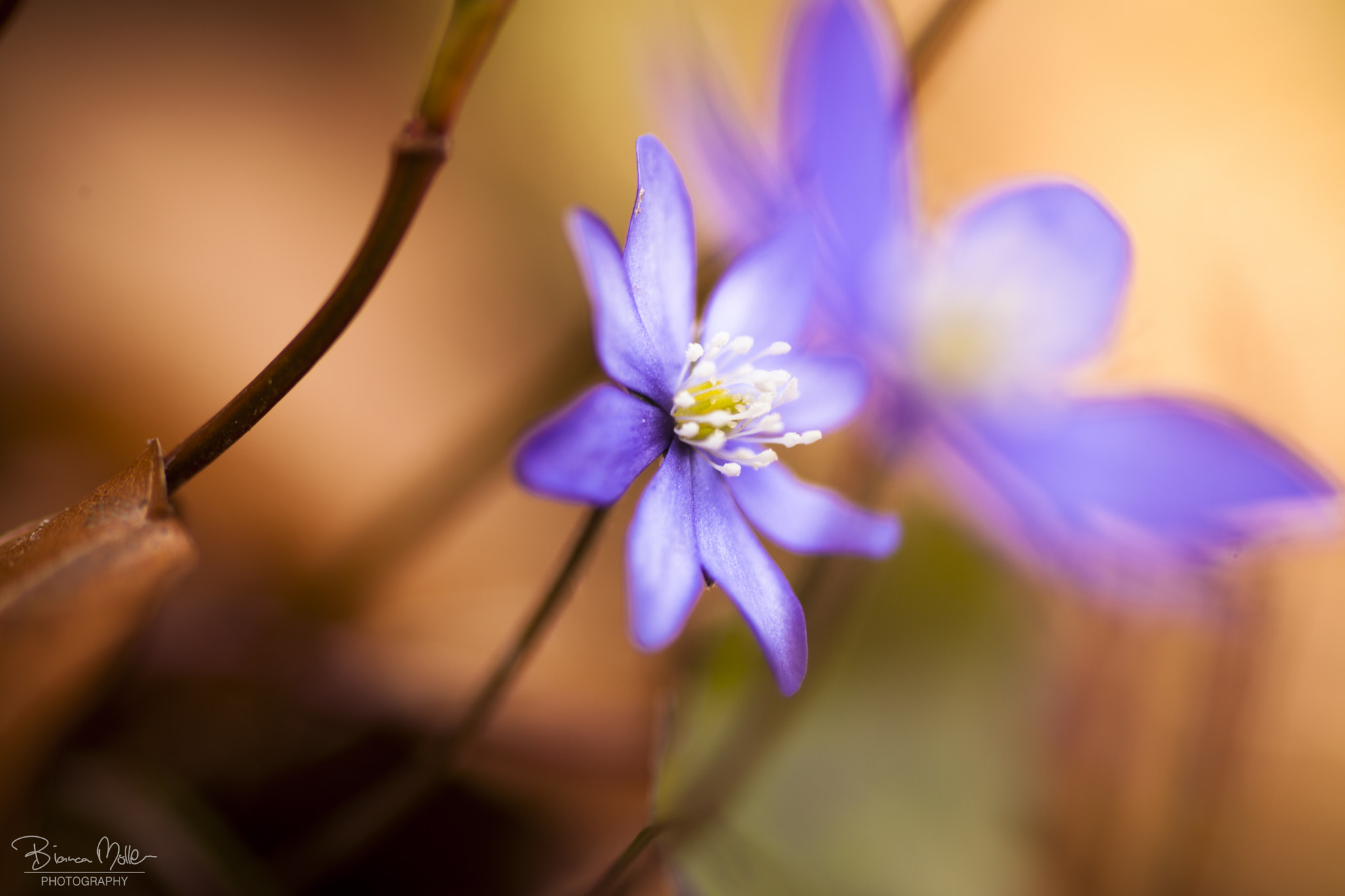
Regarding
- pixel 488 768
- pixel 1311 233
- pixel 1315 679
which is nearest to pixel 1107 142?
pixel 1311 233

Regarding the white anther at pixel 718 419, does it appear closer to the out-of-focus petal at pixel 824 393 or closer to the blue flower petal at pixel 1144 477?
the out-of-focus petal at pixel 824 393

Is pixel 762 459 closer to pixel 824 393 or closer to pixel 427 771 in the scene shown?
pixel 824 393

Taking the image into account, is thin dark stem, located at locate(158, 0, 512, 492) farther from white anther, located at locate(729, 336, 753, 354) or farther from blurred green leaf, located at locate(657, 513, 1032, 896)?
blurred green leaf, located at locate(657, 513, 1032, 896)

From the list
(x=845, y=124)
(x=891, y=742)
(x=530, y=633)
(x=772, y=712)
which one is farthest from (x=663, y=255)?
(x=891, y=742)

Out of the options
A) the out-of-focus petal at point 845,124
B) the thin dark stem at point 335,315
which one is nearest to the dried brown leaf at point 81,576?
the thin dark stem at point 335,315

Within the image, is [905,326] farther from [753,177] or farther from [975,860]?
[975,860]

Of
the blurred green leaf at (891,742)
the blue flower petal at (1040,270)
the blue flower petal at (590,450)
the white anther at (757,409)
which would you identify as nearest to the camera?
the blue flower petal at (590,450)
